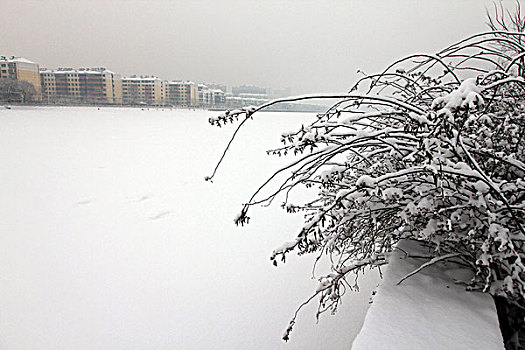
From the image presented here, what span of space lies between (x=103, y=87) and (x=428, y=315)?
9460cm

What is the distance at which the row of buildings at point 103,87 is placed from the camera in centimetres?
6931

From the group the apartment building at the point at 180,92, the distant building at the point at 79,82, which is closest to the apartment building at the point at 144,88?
the apartment building at the point at 180,92

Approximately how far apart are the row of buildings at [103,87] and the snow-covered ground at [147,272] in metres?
69.7

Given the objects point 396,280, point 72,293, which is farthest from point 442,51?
point 72,293

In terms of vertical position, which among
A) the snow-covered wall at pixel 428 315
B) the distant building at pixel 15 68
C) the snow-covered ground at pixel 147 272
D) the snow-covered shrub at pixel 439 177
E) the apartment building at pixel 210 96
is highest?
the distant building at pixel 15 68

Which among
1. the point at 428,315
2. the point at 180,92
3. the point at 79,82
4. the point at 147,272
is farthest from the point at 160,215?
the point at 180,92

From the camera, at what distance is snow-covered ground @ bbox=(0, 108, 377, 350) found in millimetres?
2385

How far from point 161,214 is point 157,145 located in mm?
7723

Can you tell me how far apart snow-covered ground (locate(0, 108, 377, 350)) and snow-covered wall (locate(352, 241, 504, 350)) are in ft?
2.97

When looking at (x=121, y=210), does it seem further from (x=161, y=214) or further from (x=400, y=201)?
(x=400, y=201)

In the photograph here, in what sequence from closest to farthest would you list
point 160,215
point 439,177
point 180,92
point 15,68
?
point 439,177
point 160,215
point 15,68
point 180,92

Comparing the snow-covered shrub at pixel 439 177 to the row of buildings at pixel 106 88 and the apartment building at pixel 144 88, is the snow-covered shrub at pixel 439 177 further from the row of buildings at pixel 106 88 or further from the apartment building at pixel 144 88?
the apartment building at pixel 144 88

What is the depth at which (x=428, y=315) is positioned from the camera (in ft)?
4.41

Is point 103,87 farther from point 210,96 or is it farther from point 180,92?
point 210,96
